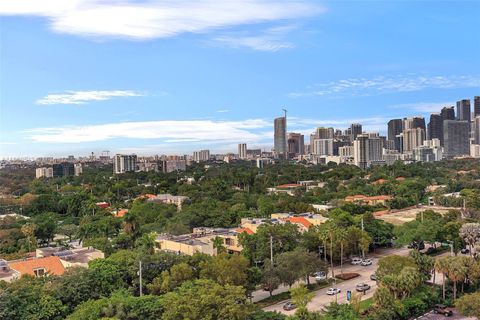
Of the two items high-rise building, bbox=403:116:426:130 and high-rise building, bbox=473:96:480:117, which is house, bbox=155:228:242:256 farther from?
high-rise building, bbox=473:96:480:117

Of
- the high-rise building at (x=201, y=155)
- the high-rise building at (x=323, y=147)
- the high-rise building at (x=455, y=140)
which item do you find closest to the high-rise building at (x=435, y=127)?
the high-rise building at (x=455, y=140)

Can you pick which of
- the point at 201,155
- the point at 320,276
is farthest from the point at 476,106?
the point at 320,276

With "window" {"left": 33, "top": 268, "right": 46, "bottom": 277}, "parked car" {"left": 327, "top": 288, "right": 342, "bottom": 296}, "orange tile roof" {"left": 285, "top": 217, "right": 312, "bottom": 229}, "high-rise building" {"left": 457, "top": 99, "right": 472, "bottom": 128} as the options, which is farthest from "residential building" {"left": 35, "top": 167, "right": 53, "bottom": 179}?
"high-rise building" {"left": 457, "top": 99, "right": 472, "bottom": 128}

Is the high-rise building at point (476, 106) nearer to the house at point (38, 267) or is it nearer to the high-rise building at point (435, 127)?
the high-rise building at point (435, 127)

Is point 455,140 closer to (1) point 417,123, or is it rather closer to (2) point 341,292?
(1) point 417,123

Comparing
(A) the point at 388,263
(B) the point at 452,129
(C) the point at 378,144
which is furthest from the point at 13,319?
(B) the point at 452,129
